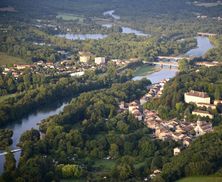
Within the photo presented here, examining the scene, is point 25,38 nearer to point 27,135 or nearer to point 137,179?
point 27,135

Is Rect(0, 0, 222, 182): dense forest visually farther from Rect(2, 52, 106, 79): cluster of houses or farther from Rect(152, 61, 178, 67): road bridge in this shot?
Rect(152, 61, 178, 67): road bridge

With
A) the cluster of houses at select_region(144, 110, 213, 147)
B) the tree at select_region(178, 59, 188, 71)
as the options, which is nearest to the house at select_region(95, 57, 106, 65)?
the tree at select_region(178, 59, 188, 71)

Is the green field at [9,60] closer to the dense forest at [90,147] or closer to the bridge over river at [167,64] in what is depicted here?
the bridge over river at [167,64]

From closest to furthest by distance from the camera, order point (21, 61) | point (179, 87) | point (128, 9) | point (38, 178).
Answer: point (38, 178) < point (179, 87) < point (21, 61) < point (128, 9)

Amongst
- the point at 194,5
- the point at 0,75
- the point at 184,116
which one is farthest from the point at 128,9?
the point at 184,116

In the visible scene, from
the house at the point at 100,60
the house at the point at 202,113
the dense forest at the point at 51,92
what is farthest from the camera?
the house at the point at 100,60

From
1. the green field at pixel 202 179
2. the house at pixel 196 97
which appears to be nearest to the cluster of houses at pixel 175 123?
the house at pixel 196 97

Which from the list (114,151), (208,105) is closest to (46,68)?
(208,105)
